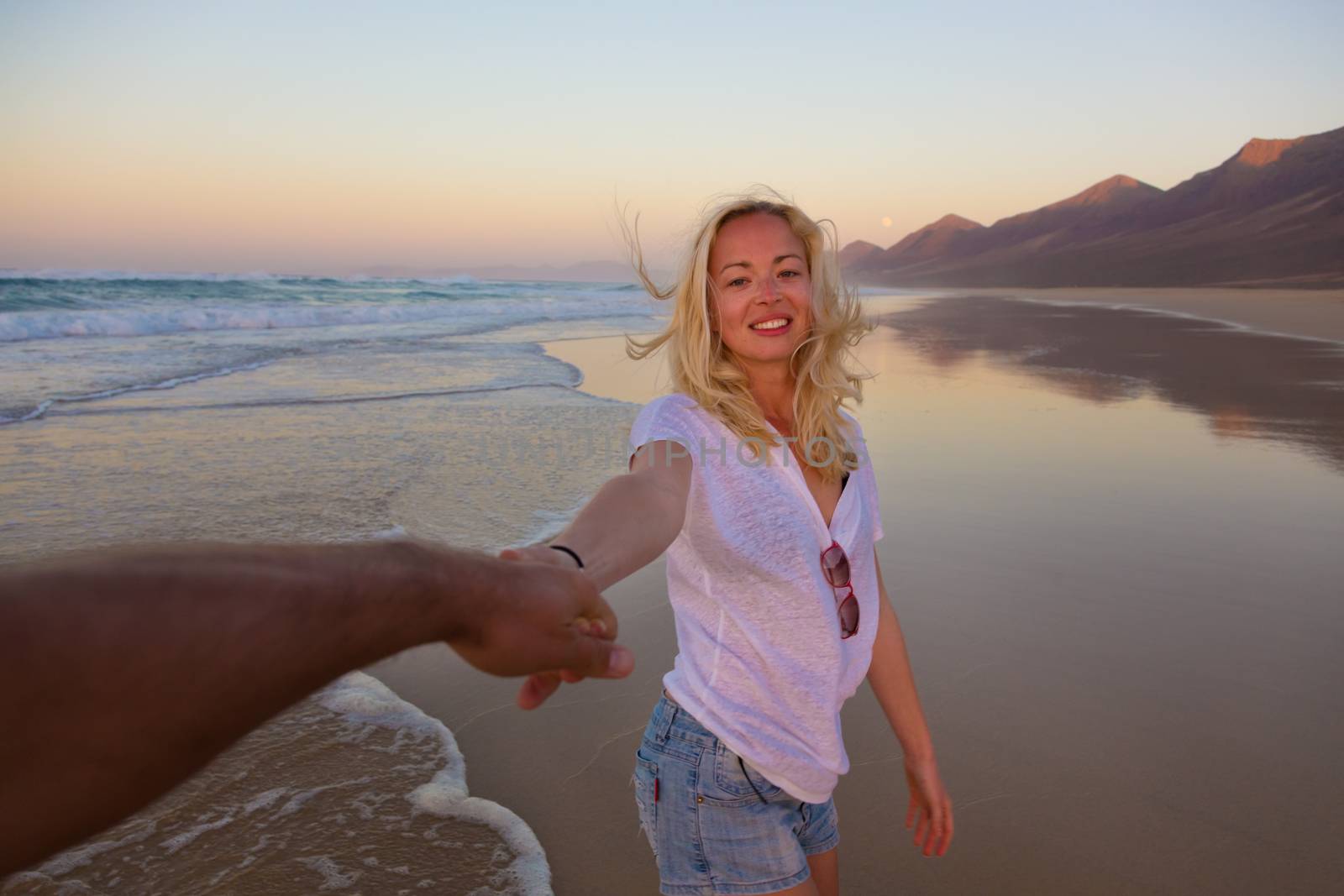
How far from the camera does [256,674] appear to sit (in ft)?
2.22

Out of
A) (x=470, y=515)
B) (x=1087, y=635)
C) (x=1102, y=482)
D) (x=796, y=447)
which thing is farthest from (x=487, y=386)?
(x=796, y=447)

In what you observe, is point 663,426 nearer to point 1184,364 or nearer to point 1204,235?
point 1184,364

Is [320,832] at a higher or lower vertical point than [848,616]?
lower

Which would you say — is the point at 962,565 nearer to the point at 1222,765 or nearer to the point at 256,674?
the point at 1222,765

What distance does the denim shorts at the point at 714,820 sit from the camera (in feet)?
5.98

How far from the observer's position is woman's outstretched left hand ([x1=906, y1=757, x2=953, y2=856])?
2.22 metres

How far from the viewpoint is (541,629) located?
3.25 feet

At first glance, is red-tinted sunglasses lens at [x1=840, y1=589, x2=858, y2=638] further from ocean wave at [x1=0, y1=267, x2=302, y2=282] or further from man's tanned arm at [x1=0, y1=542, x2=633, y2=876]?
ocean wave at [x1=0, y1=267, x2=302, y2=282]

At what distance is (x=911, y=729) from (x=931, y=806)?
0.66 ft

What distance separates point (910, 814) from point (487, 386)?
9.62 metres

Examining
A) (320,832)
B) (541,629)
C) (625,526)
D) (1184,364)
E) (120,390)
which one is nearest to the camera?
(541,629)

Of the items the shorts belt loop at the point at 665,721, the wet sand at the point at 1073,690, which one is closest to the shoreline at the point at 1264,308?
the wet sand at the point at 1073,690

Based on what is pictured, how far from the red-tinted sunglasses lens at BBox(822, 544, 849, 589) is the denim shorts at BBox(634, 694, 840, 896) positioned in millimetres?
445

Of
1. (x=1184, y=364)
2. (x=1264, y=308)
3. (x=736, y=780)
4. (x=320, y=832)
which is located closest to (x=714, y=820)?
(x=736, y=780)
